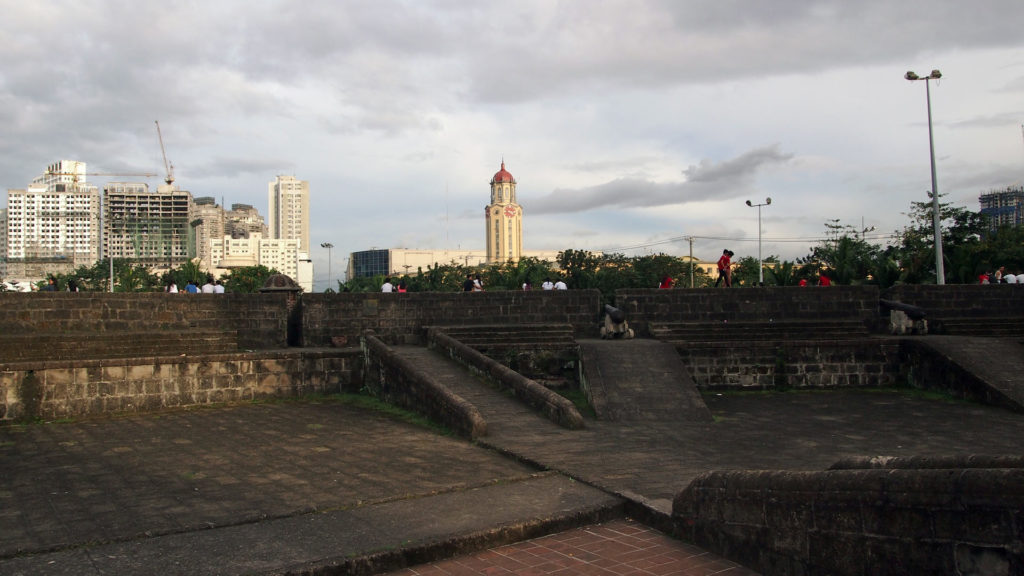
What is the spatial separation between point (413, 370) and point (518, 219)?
149 m

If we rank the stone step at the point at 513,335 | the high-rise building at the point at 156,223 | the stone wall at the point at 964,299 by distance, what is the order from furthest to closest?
1. the high-rise building at the point at 156,223
2. the stone wall at the point at 964,299
3. the stone step at the point at 513,335

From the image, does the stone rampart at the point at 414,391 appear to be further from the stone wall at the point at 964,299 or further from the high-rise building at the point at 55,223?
the high-rise building at the point at 55,223

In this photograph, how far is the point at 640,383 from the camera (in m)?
11.9

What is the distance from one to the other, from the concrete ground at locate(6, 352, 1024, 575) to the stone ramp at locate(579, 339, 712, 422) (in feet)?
1.56

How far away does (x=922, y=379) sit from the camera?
1347cm

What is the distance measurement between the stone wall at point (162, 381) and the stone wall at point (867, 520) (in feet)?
29.6

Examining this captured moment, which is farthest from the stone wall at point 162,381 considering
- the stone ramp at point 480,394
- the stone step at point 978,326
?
the stone step at point 978,326

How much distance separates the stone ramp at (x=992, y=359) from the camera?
455 inches

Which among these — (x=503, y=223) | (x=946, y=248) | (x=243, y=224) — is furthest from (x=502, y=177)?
(x=946, y=248)

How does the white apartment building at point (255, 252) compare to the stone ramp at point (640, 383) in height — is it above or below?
above

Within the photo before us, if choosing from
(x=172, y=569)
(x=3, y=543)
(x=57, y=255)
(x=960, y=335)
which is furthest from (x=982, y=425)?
(x=57, y=255)

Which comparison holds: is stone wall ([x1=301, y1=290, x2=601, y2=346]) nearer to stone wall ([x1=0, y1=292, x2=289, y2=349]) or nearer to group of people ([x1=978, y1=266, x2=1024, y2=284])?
stone wall ([x1=0, y1=292, x2=289, y2=349])

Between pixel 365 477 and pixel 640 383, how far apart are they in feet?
19.0

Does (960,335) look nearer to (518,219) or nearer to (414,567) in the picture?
(414,567)
